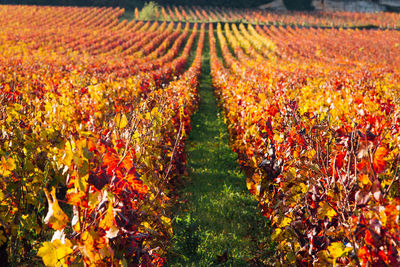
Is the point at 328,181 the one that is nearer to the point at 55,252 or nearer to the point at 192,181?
the point at 55,252

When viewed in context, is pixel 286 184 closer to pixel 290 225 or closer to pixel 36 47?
pixel 290 225

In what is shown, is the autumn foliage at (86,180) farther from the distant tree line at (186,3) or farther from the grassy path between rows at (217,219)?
the distant tree line at (186,3)

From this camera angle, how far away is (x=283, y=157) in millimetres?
3582

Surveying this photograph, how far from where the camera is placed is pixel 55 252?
162 cm

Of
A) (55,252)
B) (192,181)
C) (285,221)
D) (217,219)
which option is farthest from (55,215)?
(192,181)

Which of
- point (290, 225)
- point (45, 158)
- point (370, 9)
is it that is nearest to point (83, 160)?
point (290, 225)

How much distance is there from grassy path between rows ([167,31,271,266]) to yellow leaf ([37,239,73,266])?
139cm

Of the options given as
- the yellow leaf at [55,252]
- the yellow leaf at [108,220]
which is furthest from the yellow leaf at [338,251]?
the yellow leaf at [55,252]

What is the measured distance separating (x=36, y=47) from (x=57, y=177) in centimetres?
2419

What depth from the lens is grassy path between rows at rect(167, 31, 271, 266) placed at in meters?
3.85

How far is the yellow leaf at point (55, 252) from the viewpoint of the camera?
1.59 metres

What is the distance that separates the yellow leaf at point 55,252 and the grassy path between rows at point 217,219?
1388 mm

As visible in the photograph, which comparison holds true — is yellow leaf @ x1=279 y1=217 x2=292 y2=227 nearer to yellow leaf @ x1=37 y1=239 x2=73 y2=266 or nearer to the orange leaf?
the orange leaf

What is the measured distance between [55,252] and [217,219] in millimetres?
3286
